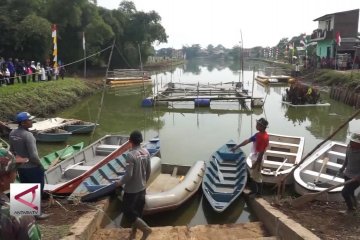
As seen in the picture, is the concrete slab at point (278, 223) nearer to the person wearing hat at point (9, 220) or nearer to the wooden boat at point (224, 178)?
the wooden boat at point (224, 178)

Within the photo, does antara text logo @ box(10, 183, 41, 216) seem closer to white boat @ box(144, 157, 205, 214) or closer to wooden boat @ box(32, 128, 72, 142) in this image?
white boat @ box(144, 157, 205, 214)

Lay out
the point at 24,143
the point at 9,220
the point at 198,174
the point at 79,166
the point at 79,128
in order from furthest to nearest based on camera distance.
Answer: the point at 79,128
the point at 79,166
the point at 198,174
the point at 24,143
the point at 9,220

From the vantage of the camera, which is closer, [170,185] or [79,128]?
[170,185]

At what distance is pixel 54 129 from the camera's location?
545 inches

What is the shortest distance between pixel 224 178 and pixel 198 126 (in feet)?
30.0

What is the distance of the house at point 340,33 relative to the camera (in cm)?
3631

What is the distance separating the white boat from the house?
94.2ft

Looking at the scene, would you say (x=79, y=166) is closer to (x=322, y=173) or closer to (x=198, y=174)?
(x=198, y=174)

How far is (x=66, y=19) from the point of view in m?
32.9

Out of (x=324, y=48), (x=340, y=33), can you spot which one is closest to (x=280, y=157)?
(x=340, y=33)

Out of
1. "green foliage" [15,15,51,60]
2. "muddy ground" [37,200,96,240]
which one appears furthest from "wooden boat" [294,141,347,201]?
"green foliage" [15,15,51,60]

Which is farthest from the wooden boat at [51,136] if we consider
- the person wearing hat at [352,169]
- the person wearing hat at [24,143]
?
the person wearing hat at [352,169]

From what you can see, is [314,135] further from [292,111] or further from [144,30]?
[144,30]

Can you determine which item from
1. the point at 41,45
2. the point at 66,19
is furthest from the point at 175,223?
the point at 66,19
